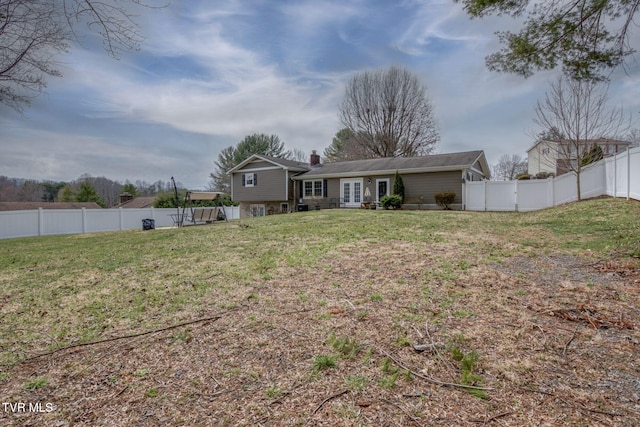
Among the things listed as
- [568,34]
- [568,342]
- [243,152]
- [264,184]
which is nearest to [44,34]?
[568,342]

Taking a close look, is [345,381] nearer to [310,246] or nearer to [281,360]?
[281,360]

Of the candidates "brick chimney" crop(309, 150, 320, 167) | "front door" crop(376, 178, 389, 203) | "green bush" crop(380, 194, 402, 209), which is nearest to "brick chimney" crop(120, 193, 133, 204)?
"brick chimney" crop(309, 150, 320, 167)

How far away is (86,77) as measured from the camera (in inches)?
289

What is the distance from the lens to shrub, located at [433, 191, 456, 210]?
55.7 feet

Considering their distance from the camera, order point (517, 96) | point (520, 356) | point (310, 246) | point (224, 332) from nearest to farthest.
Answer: point (520, 356) → point (224, 332) → point (310, 246) → point (517, 96)

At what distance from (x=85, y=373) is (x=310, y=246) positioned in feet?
14.1

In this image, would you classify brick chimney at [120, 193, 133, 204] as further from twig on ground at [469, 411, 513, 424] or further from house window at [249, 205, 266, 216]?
twig on ground at [469, 411, 513, 424]

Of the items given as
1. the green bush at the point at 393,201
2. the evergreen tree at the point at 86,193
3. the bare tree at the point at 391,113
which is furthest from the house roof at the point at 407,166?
the evergreen tree at the point at 86,193

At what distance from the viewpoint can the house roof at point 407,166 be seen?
57.3ft

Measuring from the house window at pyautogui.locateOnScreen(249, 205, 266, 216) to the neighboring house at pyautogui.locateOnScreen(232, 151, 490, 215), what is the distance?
13 centimetres

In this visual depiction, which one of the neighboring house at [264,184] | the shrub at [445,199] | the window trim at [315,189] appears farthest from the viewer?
the neighboring house at [264,184]

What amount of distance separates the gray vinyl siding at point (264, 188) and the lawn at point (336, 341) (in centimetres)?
1788

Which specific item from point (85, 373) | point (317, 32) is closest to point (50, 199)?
point (317, 32)

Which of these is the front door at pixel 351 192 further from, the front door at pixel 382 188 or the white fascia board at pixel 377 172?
the front door at pixel 382 188
